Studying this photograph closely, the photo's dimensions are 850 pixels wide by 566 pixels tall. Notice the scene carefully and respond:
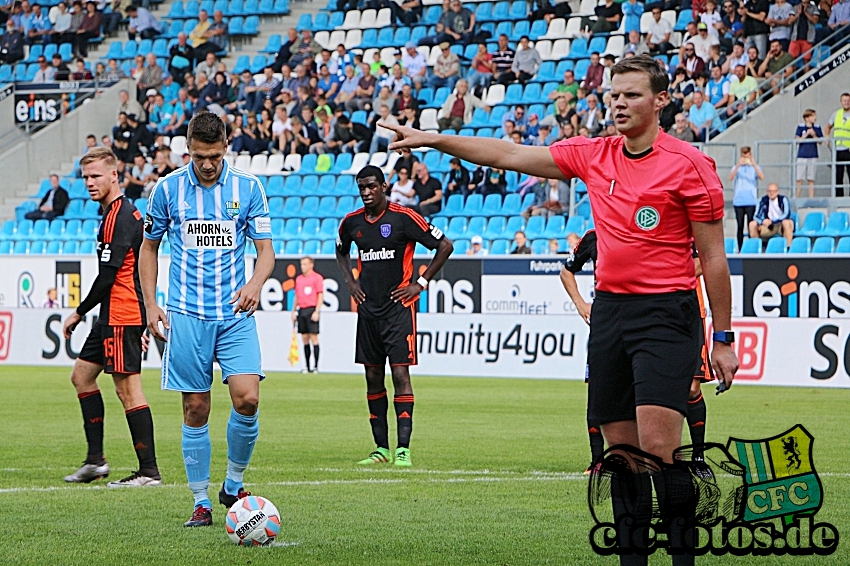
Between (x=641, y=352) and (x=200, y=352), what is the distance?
112 inches

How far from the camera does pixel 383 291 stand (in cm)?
1111

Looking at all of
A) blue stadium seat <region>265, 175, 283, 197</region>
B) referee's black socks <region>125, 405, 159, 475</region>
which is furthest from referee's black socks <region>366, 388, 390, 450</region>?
blue stadium seat <region>265, 175, 283, 197</region>

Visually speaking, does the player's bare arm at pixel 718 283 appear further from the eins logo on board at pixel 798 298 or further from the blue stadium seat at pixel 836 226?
the blue stadium seat at pixel 836 226

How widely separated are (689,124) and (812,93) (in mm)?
2823

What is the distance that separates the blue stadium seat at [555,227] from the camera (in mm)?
23703

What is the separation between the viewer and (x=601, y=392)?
5.56m

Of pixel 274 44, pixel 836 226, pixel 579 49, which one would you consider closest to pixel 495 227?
pixel 579 49

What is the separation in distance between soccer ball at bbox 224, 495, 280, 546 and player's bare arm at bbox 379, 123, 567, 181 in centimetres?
212

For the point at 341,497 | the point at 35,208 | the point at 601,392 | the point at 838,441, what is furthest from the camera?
the point at 35,208

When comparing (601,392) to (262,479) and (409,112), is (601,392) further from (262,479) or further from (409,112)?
(409,112)

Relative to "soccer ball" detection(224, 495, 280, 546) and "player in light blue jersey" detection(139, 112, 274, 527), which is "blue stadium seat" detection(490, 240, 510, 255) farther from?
"soccer ball" detection(224, 495, 280, 546)

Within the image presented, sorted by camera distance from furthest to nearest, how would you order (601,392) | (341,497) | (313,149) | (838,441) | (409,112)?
(313,149) → (409,112) → (838,441) → (341,497) → (601,392)

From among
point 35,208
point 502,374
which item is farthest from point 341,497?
point 35,208

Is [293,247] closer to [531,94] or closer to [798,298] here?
[531,94]
